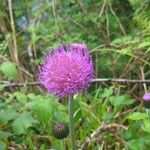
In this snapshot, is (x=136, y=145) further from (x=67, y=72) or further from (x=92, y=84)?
(x=92, y=84)

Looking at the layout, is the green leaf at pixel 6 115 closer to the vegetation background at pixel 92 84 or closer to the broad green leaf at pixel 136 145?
the vegetation background at pixel 92 84

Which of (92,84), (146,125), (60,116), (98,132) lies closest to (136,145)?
(146,125)

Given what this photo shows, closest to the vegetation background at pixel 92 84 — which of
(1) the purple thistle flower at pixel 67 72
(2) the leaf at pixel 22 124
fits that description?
(2) the leaf at pixel 22 124

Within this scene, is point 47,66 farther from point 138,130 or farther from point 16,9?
point 16,9

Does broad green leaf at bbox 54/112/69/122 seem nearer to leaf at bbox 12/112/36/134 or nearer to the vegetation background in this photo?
the vegetation background

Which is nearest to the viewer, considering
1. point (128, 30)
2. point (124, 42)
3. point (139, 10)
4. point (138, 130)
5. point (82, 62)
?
point (82, 62)

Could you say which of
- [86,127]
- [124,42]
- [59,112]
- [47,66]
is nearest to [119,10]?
[124,42]
